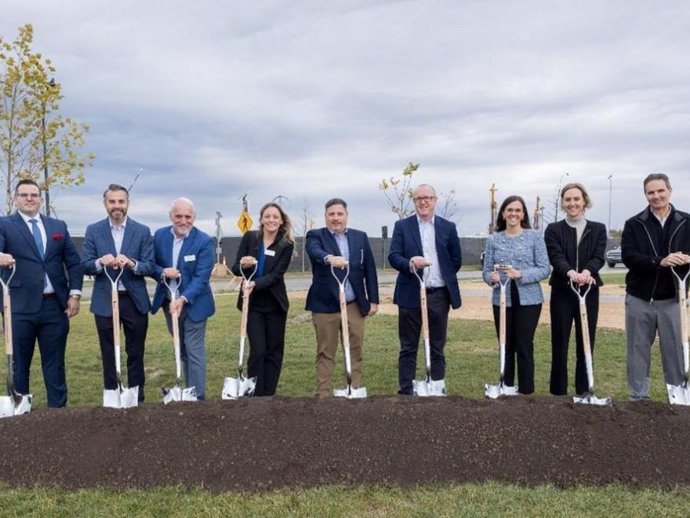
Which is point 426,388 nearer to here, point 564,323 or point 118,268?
point 564,323

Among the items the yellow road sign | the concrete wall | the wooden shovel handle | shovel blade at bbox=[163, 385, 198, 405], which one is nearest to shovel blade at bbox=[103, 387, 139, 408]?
shovel blade at bbox=[163, 385, 198, 405]

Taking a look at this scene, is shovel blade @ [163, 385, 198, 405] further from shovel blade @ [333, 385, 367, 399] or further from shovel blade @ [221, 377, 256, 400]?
shovel blade @ [333, 385, 367, 399]

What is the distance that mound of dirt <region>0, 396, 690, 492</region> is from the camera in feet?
13.4

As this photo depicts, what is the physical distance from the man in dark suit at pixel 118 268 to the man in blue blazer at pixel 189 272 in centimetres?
13

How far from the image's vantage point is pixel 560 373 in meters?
5.48

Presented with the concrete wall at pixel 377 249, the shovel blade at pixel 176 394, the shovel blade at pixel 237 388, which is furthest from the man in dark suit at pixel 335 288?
the concrete wall at pixel 377 249

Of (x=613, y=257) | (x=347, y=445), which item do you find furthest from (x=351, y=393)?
(x=613, y=257)

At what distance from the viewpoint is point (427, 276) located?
548cm

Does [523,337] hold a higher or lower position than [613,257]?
higher

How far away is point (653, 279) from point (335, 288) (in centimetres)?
263

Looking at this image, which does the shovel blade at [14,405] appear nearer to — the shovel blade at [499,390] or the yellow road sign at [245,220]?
the shovel blade at [499,390]

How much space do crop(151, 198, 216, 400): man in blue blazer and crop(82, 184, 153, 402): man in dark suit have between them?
13 centimetres

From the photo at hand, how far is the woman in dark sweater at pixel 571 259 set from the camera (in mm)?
5316

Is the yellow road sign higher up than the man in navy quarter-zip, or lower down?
higher up
